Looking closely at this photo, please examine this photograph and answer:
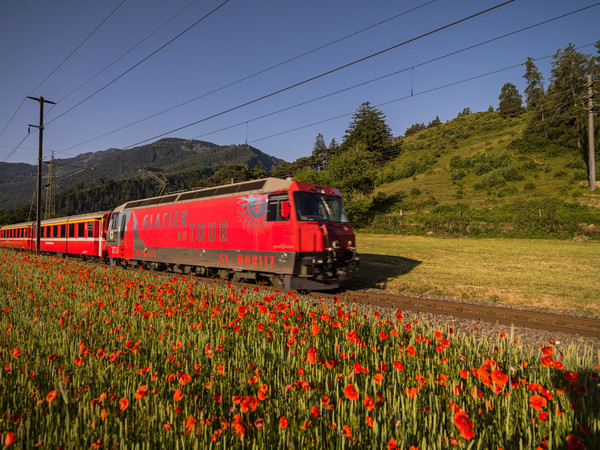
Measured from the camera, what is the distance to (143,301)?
19.3 ft

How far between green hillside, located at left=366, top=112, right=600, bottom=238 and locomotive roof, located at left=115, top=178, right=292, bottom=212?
82.1 ft

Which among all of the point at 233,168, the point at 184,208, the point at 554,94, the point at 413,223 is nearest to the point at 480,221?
the point at 413,223

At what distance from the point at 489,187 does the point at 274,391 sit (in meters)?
52.4

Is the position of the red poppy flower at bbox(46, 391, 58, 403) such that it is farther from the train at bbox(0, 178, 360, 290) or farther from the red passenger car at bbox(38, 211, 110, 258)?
the red passenger car at bbox(38, 211, 110, 258)

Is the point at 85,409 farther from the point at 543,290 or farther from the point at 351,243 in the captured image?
the point at 543,290

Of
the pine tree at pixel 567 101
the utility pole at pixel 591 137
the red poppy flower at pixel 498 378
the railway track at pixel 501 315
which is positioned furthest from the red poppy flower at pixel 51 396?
the pine tree at pixel 567 101

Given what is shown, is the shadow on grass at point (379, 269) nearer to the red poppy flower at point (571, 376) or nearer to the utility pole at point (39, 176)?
the red poppy flower at point (571, 376)

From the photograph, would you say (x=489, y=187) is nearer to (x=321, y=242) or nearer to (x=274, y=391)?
(x=321, y=242)

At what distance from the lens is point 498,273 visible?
13.9 meters

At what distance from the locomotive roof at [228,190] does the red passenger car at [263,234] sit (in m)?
0.04

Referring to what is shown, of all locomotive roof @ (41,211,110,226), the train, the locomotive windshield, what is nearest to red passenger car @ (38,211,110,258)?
locomotive roof @ (41,211,110,226)

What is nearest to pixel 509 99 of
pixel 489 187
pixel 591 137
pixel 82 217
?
pixel 489 187

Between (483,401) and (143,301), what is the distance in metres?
5.53

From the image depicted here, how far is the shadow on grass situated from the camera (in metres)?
13.0
